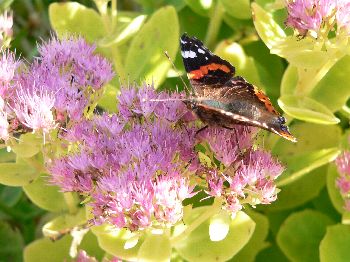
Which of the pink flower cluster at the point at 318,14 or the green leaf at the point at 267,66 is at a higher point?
the pink flower cluster at the point at 318,14

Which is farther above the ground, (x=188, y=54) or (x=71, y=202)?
(x=188, y=54)

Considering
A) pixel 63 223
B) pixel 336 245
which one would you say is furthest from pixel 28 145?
pixel 336 245

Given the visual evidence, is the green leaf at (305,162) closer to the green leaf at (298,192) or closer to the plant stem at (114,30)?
the green leaf at (298,192)

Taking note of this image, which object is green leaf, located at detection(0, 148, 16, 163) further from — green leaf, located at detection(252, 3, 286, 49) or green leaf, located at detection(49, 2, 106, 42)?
green leaf, located at detection(252, 3, 286, 49)

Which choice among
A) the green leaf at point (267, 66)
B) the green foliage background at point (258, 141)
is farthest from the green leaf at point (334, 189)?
the green leaf at point (267, 66)

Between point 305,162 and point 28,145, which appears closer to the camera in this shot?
point 28,145

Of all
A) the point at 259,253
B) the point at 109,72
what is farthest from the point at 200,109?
the point at 259,253

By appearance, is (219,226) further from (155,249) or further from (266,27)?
(266,27)
